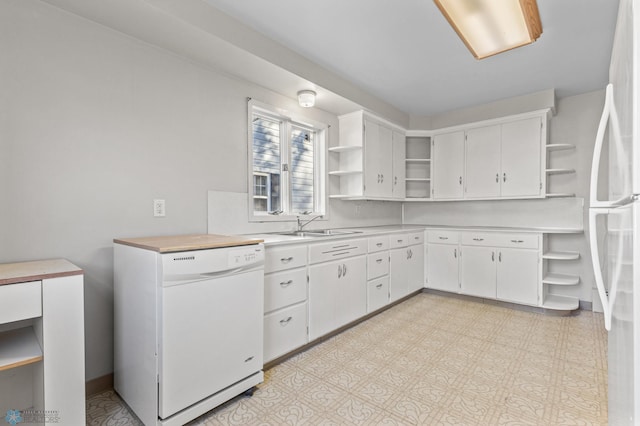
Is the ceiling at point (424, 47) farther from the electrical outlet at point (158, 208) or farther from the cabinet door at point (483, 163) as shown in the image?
the electrical outlet at point (158, 208)

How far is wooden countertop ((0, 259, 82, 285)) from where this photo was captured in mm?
1284

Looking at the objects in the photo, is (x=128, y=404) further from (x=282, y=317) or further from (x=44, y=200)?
(x=44, y=200)

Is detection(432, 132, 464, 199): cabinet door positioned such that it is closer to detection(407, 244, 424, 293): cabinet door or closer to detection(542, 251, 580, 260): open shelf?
detection(407, 244, 424, 293): cabinet door

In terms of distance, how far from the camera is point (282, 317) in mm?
2350

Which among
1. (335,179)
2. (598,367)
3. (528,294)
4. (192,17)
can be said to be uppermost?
(192,17)

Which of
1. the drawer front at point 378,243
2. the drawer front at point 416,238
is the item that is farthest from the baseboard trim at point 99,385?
the drawer front at point 416,238

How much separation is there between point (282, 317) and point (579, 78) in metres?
3.73

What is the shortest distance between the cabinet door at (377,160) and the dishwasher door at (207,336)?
2083 mm

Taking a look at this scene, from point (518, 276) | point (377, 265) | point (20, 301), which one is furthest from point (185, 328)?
point (518, 276)

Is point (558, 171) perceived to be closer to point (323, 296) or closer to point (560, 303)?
point (560, 303)

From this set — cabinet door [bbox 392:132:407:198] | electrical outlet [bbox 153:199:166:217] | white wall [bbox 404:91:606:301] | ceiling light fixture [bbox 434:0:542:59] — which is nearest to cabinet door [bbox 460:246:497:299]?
white wall [bbox 404:91:606:301]

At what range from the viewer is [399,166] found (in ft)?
13.8

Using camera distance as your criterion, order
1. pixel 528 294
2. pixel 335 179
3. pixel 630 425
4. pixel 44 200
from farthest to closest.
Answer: pixel 335 179, pixel 528 294, pixel 44 200, pixel 630 425

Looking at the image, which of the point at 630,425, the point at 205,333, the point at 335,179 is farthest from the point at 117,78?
the point at 630,425
